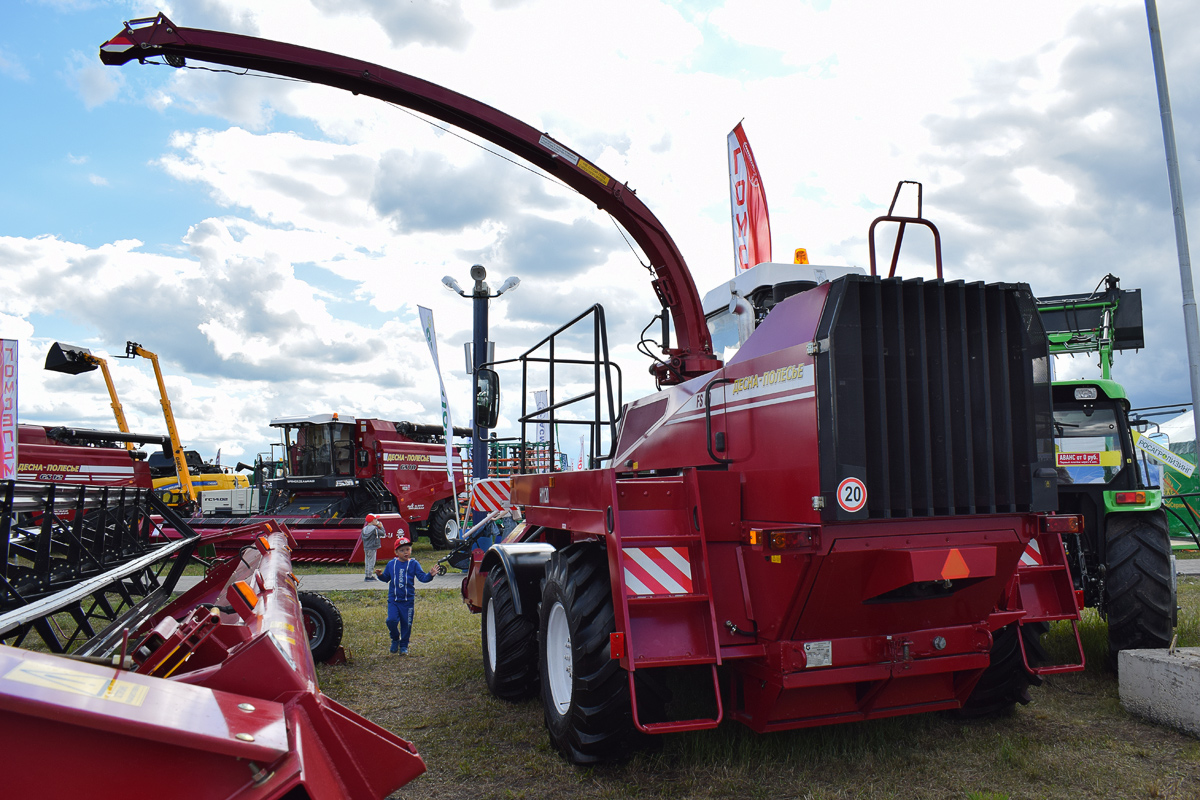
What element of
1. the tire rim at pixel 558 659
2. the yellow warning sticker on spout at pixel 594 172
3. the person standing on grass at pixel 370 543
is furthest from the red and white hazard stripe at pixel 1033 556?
the person standing on grass at pixel 370 543

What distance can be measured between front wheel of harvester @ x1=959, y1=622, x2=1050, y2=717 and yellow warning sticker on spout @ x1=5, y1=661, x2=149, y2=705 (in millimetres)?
4519

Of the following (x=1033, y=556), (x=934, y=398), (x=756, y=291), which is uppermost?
(x=756, y=291)

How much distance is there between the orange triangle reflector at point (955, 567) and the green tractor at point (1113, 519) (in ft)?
4.76

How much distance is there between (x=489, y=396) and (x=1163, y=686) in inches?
197

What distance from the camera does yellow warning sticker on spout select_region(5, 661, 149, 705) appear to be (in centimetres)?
179

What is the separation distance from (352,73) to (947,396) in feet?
19.3

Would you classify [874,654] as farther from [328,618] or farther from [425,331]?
[425,331]

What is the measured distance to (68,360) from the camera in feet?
56.7

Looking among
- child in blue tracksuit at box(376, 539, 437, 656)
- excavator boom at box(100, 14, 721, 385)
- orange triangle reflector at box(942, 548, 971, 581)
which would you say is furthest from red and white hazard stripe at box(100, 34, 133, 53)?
orange triangle reflector at box(942, 548, 971, 581)

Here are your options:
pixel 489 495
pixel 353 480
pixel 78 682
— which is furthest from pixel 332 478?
pixel 78 682

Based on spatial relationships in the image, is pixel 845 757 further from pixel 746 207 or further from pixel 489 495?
pixel 746 207

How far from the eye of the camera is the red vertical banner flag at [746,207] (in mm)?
12828

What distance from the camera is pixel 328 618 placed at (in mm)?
6938

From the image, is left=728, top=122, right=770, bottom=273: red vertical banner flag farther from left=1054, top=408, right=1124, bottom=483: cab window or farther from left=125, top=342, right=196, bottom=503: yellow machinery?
left=125, top=342, right=196, bottom=503: yellow machinery
